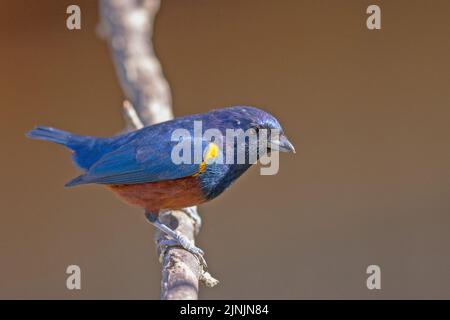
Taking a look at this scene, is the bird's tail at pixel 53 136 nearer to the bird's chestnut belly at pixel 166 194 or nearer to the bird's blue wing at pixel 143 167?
the bird's blue wing at pixel 143 167

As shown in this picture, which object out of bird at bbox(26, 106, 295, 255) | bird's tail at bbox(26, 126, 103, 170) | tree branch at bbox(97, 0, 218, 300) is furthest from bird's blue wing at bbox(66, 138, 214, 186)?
tree branch at bbox(97, 0, 218, 300)

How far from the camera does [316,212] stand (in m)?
5.36

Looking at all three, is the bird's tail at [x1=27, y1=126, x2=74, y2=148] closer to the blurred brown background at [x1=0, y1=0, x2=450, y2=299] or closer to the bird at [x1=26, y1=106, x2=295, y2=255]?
the bird at [x1=26, y1=106, x2=295, y2=255]

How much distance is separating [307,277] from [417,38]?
5.60ft

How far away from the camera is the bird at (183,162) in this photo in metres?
3.37

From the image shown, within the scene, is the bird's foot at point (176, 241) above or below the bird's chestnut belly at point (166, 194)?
below

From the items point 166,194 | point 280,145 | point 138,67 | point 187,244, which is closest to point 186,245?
point 187,244

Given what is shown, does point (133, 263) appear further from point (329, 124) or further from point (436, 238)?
point (436, 238)

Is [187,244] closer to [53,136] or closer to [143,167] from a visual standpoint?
[143,167]

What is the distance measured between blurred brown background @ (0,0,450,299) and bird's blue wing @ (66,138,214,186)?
5.94ft

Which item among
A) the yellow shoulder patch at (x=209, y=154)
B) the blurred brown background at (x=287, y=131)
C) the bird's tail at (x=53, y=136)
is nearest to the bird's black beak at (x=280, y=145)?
the yellow shoulder patch at (x=209, y=154)

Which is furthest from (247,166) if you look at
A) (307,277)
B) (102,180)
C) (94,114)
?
(94,114)

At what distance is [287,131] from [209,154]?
1957mm

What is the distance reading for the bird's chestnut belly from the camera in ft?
11.0
